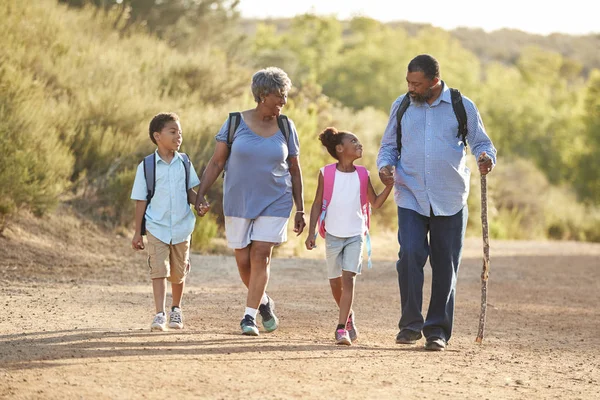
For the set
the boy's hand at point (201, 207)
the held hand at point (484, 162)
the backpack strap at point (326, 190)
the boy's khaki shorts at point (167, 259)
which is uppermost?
the held hand at point (484, 162)

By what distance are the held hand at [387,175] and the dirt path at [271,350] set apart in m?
1.27

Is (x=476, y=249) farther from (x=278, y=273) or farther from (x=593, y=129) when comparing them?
(x=593, y=129)

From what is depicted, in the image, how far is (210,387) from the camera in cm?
628

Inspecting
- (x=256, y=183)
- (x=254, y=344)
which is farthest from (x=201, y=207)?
(x=254, y=344)

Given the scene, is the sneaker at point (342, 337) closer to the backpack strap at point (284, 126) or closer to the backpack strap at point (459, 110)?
the backpack strap at point (284, 126)

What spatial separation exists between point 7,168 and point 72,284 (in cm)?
272

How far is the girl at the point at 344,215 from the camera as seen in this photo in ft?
27.0

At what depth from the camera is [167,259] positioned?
8375mm

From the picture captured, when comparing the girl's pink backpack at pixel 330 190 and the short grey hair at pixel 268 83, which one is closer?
the short grey hair at pixel 268 83

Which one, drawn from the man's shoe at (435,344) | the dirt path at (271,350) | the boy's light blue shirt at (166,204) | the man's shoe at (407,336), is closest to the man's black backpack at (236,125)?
the boy's light blue shirt at (166,204)

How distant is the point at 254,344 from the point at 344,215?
1.27 m

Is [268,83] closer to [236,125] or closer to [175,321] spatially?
[236,125]

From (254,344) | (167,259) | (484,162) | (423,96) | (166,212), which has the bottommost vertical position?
(254,344)

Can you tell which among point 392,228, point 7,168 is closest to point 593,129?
point 392,228
